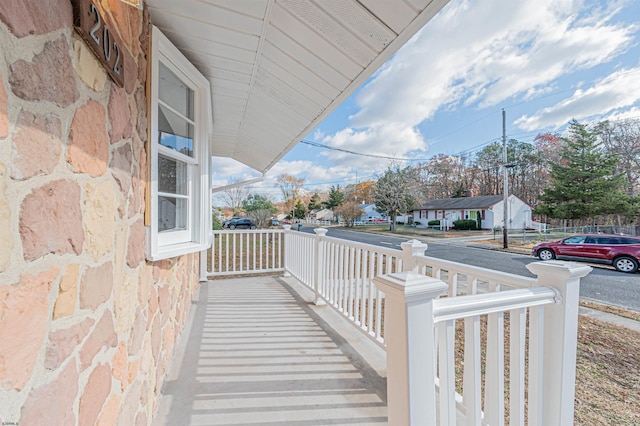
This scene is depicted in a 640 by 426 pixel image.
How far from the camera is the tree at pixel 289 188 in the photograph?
3322 centimetres

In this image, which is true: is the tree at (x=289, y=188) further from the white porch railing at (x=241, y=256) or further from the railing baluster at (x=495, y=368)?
the railing baluster at (x=495, y=368)

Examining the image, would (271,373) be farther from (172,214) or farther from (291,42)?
(291,42)

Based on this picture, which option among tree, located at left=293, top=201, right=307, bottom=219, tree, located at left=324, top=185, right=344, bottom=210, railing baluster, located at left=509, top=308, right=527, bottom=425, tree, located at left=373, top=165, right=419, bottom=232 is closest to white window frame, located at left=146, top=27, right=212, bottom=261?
railing baluster, located at left=509, top=308, right=527, bottom=425

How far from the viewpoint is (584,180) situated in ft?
59.7

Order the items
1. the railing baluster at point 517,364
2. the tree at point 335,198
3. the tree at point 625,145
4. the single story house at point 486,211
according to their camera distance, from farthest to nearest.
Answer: the tree at point 335,198
the single story house at point 486,211
the tree at point 625,145
the railing baluster at point 517,364

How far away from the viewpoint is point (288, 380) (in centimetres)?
209

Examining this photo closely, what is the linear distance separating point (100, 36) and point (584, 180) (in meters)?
25.0

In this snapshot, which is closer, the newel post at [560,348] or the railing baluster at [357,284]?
the newel post at [560,348]

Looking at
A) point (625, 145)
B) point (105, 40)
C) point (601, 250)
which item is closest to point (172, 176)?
point (105, 40)

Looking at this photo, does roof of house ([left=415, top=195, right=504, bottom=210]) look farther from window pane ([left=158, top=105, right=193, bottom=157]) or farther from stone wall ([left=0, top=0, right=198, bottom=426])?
stone wall ([left=0, top=0, right=198, bottom=426])

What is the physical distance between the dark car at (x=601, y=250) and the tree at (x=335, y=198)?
93.2 ft

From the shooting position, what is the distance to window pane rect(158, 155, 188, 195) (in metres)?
1.88

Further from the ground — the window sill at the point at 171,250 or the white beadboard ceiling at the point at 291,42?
the white beadboard ceiling at the point at 291,42

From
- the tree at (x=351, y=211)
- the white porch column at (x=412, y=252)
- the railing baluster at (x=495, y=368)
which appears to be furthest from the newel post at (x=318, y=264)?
the tree at (x=351, y=211)
